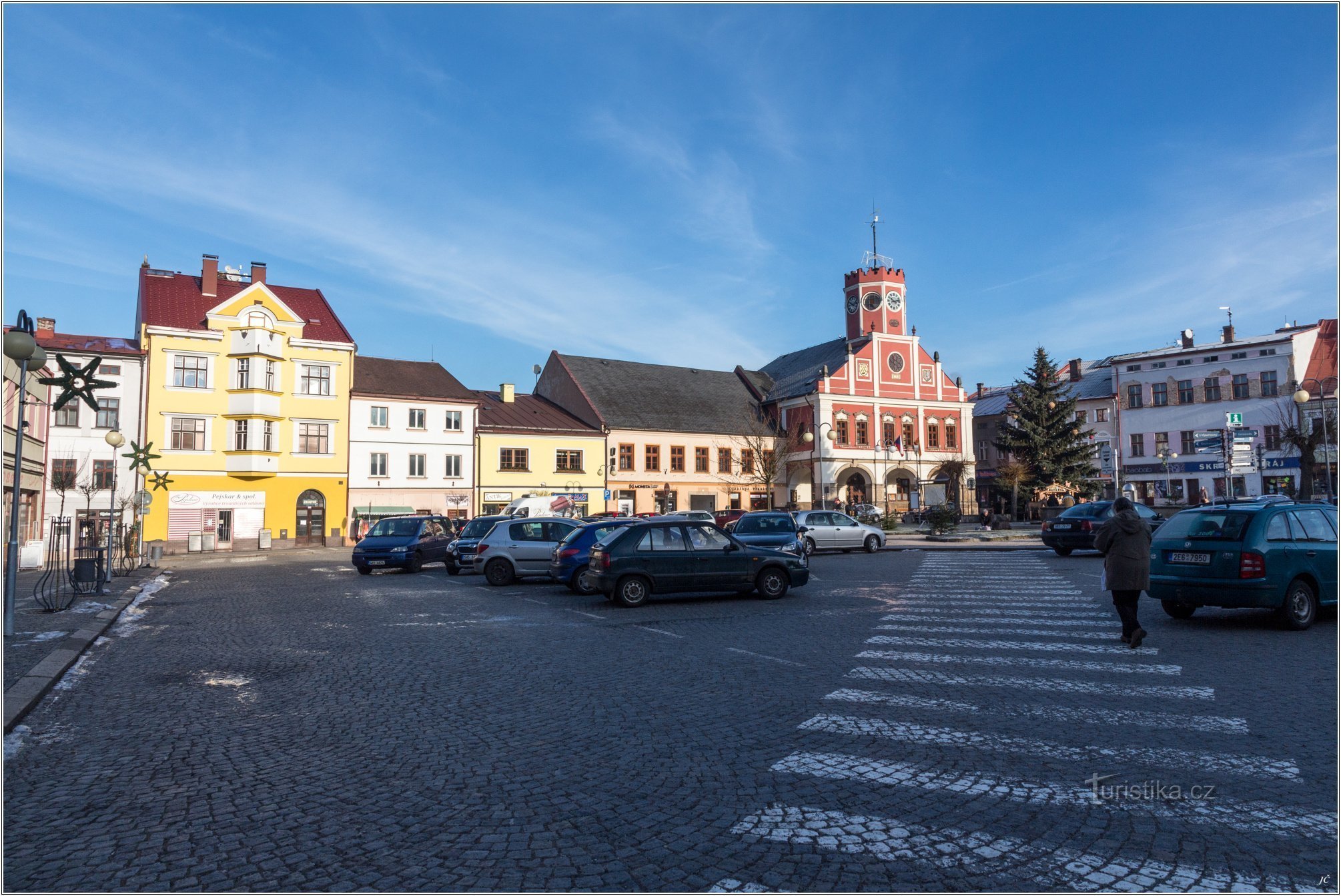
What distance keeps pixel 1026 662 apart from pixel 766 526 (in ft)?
55.1

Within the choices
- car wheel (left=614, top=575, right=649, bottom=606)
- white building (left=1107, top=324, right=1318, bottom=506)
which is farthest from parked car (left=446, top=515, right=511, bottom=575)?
white building (left=1107, top=324, right=1318, bottom=506)

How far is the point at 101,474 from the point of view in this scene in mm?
41812

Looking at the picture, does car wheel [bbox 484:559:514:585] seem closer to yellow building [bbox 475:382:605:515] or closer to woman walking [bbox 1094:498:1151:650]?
woman walking [bbox 1094:498:1151:650]

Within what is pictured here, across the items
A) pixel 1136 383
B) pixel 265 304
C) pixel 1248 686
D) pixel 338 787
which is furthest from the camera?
pixel 1136 383

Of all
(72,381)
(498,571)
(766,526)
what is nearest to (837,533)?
(766,526)

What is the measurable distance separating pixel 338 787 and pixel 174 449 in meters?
45.2

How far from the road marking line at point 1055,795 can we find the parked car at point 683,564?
9.26 meters

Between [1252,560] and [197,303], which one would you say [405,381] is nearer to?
[197,303]

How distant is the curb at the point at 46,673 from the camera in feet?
24.5

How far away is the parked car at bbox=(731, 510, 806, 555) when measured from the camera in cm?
2475

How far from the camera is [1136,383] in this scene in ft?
215

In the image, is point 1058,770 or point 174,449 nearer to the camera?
point 1058,770

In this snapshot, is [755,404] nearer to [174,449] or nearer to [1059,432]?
[1059,432]

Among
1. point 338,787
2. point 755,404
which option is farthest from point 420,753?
point 755,404
